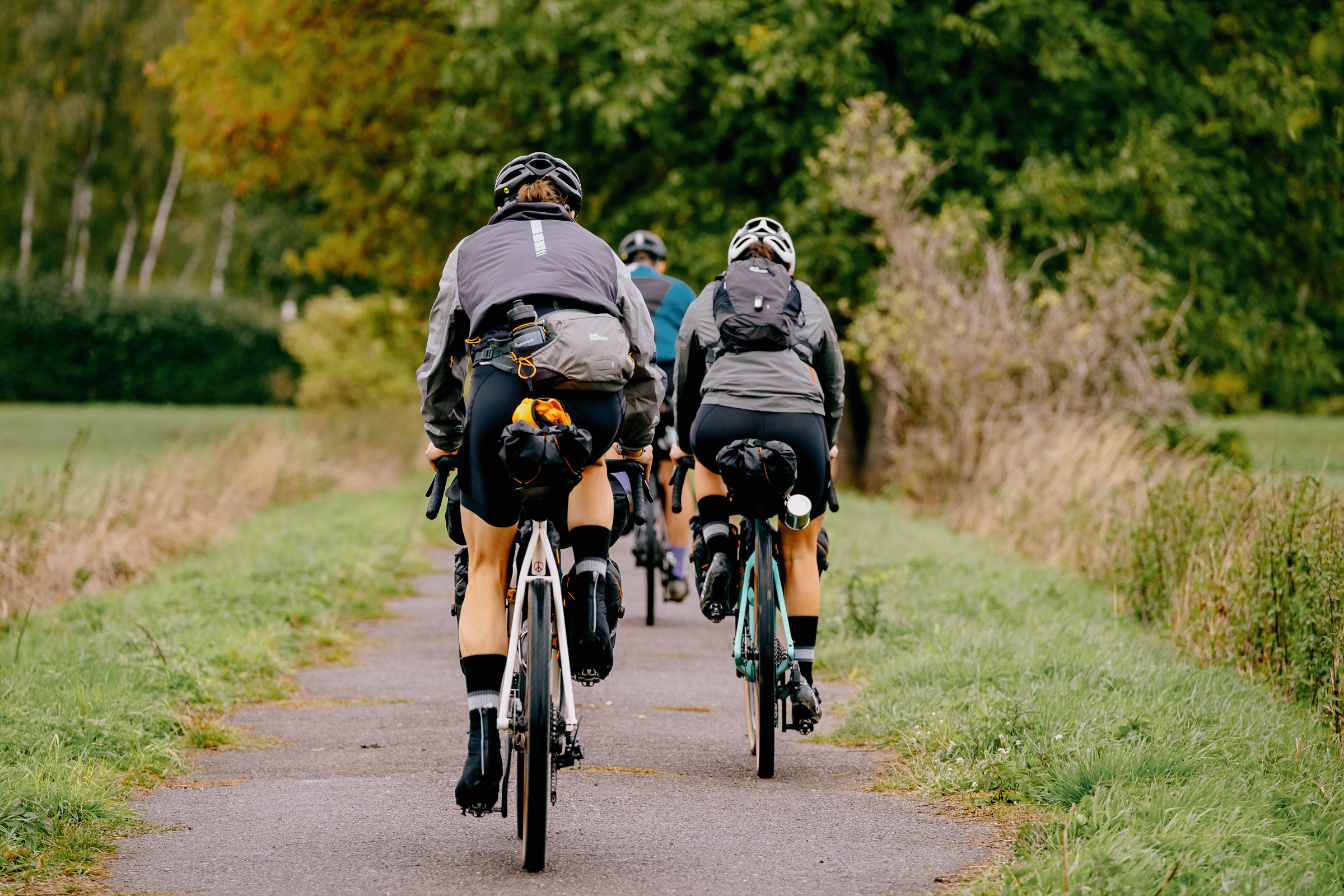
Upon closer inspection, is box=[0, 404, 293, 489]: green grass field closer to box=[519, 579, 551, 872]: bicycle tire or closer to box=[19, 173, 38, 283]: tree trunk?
box=[19, 173, 38, 283]: tree trunk

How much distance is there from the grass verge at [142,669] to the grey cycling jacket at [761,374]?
2246 millimetres

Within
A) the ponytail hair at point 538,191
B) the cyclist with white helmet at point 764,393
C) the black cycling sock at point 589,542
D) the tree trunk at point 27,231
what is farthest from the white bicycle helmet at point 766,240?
the tree trunk at point 27,231

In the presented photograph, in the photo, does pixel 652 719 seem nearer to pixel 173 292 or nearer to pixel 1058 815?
pixel 1058 815

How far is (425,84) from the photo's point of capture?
19859 mm

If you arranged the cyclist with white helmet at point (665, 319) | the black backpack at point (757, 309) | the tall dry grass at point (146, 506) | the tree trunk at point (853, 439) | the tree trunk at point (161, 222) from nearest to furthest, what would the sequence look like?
1. the black backpack at point (757, 309)
2. the cyclist with white helmet at point (665, 319)
3. the tall dry grass at point (146, 506)
4. the tree trunk at point (853, 439)
5. the tree trunk at point (161, 222)

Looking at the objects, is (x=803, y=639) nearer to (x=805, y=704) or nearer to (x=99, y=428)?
(x=805, y=704)

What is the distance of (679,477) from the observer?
579cm

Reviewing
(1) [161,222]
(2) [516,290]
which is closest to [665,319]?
(2) [516,290]

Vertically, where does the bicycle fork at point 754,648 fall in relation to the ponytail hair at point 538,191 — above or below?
below

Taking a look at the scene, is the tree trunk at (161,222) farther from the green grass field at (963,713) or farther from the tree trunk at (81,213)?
the green grass field at (963,713)

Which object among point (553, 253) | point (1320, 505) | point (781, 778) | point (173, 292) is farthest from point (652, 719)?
point (173, 292)

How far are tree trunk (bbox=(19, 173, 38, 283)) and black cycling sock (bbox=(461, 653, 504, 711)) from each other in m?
44.3

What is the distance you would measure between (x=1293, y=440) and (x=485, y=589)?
98.2 ft

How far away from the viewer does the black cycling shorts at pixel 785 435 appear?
511 cm
